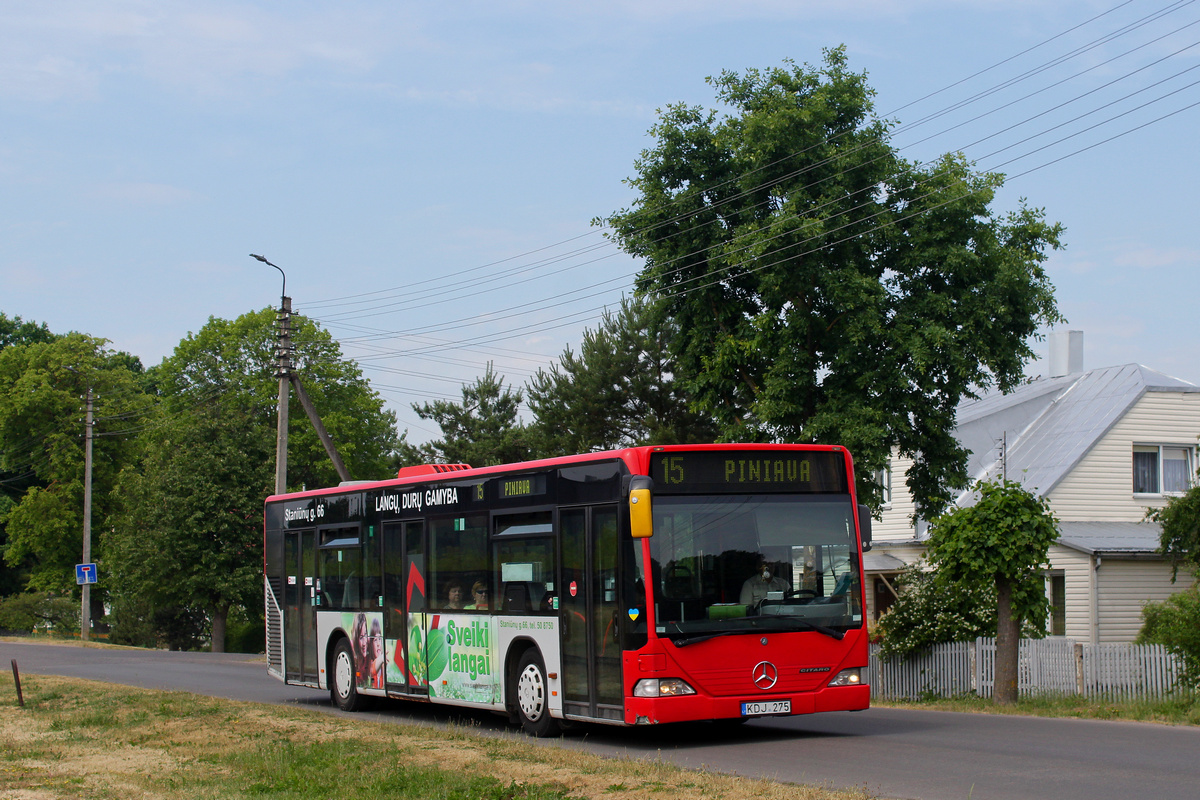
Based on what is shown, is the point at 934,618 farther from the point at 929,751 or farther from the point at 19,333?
the point at 19,333

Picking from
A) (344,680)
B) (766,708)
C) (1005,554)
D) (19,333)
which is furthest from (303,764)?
(19,333)

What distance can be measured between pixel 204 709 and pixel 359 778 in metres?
7.84

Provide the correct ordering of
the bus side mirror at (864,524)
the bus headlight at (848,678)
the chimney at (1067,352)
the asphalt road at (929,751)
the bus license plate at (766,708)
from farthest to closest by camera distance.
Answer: the chimney at (1067,352) → the bus side mirror at (864,524) → the bus headlight at (848,678) → the bus license plate at (766,708) → the asphalt road at (929,751)

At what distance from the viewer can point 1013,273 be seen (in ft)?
85.0

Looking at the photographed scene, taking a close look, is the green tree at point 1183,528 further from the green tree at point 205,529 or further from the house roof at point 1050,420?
the green tree at point 205,529

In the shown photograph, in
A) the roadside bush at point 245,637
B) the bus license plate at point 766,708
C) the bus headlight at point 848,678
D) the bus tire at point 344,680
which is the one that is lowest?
the roadside bush at point 245,637

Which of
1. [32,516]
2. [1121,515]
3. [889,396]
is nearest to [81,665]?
[889,396]

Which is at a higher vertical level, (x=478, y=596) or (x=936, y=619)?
(x=478, y=596)

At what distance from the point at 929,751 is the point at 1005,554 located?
6.27 meters

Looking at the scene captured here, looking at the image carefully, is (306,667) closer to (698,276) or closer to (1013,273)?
(698,276)

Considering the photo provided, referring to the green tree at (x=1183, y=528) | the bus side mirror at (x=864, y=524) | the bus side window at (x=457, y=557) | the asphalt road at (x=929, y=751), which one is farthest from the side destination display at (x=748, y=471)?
the green tree at (x=1183, y=528)

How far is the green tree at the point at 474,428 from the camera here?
174 ft

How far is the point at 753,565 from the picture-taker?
12.9 meters

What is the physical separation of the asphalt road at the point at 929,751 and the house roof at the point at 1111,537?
48.9 ft
